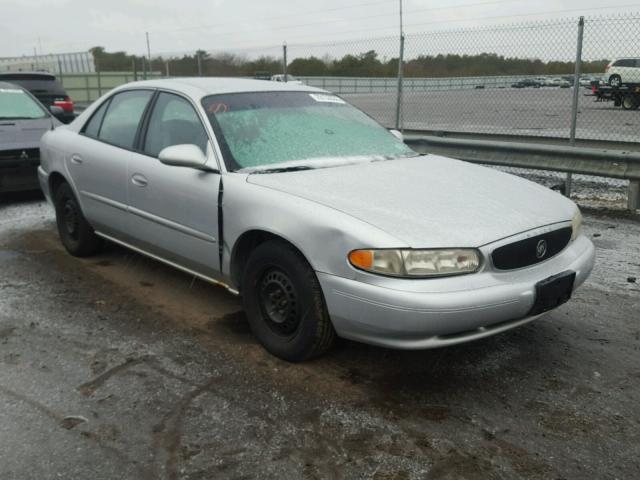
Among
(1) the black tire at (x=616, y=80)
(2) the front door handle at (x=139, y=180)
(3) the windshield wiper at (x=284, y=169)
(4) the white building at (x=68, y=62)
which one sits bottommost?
(2) the front door handle at (x=139, y=180)

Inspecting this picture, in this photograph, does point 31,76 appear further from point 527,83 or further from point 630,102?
point 630,102

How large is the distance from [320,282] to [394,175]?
99 cm

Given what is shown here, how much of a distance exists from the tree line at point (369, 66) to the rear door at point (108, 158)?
18.9ft

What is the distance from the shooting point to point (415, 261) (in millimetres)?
2947

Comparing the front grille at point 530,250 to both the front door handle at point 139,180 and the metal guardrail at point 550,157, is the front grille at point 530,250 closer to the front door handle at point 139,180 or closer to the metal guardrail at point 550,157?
the front door handle at point 139,180

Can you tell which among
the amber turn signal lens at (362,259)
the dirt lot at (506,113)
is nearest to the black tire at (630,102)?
the dirt lot at (506,113)

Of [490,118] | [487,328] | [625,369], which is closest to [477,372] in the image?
[487,328]

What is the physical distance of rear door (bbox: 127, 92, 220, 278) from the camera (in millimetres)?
3854

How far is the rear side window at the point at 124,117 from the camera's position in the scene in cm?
467

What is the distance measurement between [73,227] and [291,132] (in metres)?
2.43

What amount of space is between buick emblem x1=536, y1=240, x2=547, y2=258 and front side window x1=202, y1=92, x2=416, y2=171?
135 cm

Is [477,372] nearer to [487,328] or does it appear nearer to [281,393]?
[487,328]

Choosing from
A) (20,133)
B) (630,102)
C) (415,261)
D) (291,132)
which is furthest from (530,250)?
(630,102)

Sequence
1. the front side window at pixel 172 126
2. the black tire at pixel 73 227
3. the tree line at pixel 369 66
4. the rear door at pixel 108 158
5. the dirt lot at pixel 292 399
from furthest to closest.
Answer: the tree line at pixel 369 66 < the black tire at pixel 73 227 < the rear door at pixel 108 158 < the front side window at pixel 172 126 < the dirt lot at pixel 292 399
